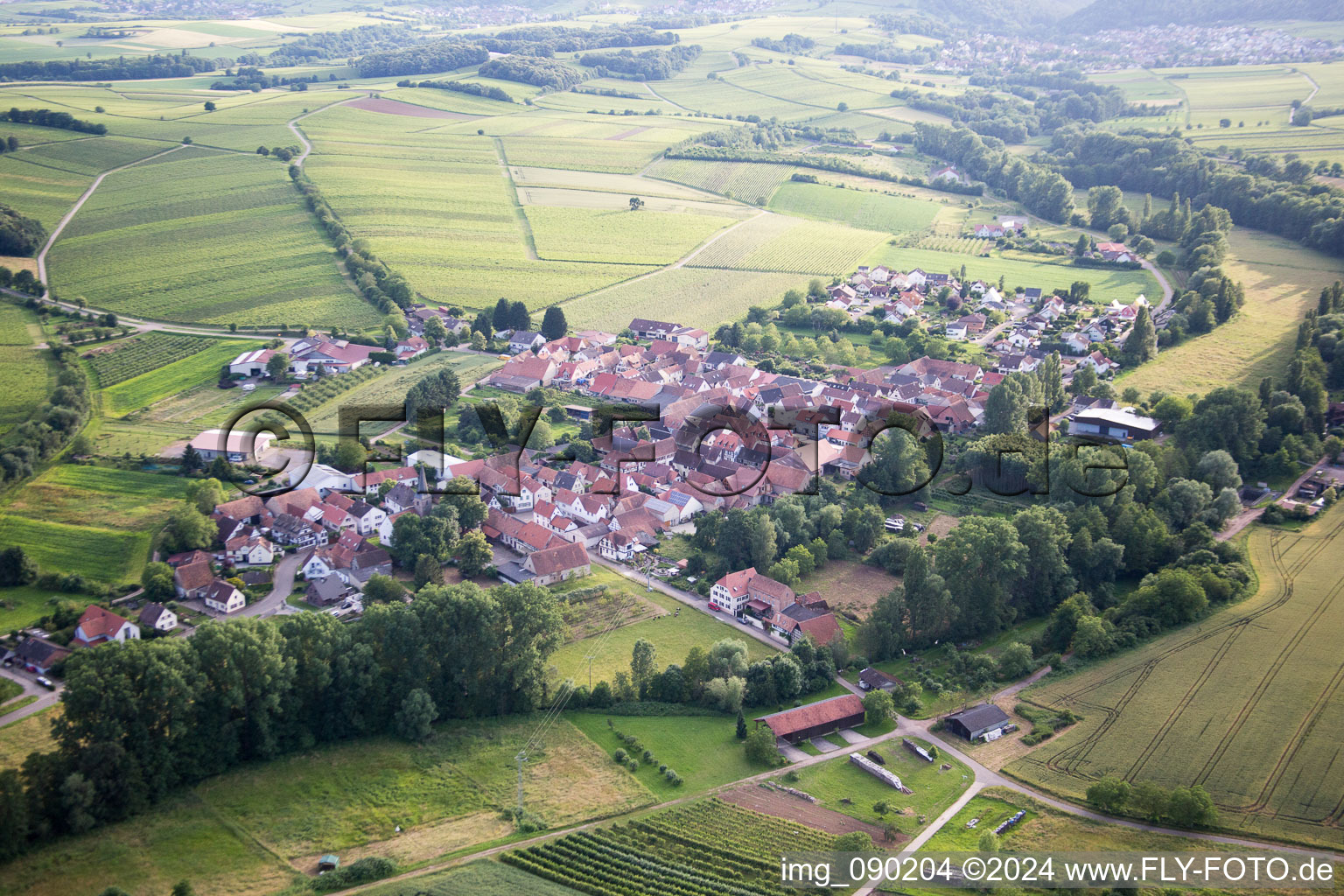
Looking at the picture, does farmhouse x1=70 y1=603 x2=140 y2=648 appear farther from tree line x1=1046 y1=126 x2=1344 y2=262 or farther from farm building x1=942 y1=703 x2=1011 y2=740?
tree line x1=1046 y1=126 x2=1344 y2=262

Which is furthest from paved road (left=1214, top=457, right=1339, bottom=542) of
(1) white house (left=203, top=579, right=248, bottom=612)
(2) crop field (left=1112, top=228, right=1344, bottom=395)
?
(1) white house (left=203, top=579, right=248, bottom=612)

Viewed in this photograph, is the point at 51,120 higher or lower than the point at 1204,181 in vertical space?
higher

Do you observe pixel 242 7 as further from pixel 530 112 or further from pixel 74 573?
pixel 74 573

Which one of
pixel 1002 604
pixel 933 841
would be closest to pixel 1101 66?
pixel 1002 604

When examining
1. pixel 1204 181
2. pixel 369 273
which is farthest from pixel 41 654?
pixel 1204 181

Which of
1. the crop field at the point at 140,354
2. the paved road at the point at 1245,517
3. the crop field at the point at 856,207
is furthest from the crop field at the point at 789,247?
the paved road at the point at 1245,517

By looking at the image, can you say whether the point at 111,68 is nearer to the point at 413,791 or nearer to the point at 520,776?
the point at 413,791
